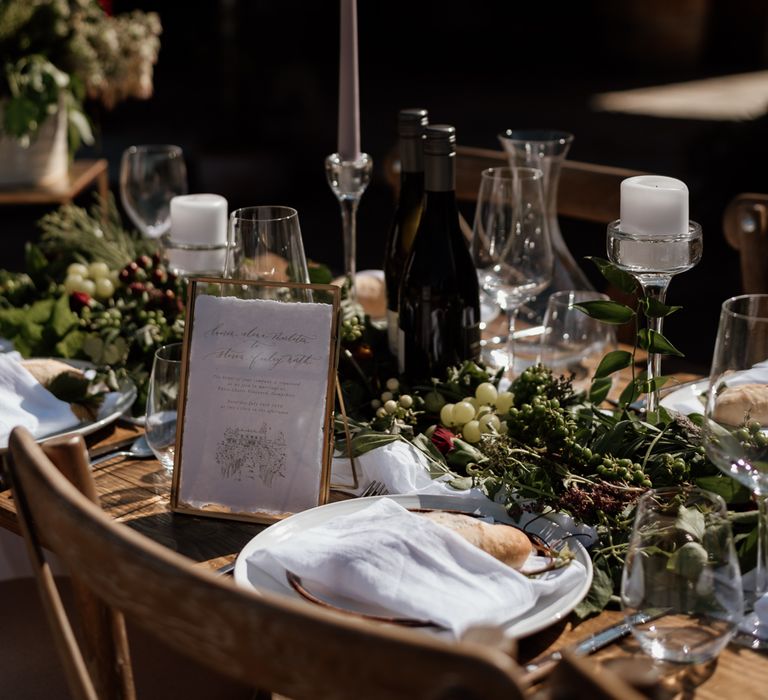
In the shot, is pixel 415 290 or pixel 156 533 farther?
pixel 415 290

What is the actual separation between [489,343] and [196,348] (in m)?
0.62

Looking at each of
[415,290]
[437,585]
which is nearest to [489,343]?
[415,290]

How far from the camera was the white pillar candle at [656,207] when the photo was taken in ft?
3.78

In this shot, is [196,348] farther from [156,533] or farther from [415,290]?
[415,290]

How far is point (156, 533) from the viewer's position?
107 cm

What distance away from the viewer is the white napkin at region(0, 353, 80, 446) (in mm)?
1268

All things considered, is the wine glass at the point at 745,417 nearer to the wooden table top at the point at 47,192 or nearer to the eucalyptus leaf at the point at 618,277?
the eucalyptus leaf at the point at 618,277

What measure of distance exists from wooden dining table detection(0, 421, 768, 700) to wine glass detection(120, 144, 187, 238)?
0.70 m

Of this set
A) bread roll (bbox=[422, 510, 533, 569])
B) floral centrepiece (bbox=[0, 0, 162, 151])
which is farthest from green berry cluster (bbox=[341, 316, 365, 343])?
floral centrepiece (bbox=[0, 0, 162, 151])

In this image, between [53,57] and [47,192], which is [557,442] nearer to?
[53,57]

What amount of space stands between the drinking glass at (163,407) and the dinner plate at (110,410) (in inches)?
4.1

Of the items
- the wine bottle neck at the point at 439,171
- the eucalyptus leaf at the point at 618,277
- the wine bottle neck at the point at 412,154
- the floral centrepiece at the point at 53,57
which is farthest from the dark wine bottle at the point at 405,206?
the floral centrepiece at the point at 53,57

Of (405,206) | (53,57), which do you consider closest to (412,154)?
(405,206)

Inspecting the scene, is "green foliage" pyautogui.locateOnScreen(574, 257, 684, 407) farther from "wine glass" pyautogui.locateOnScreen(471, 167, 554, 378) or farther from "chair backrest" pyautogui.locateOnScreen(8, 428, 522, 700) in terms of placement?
"chair backrest" pyautogui.locateOnScreen(8, 428, 522, 700)
